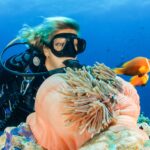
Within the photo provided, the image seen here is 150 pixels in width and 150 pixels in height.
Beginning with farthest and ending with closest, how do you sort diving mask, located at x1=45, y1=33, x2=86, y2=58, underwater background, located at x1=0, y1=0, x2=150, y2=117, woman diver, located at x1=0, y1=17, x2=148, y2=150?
underwater background, located at x1=0, y1=0, x2=150, y2=117
diving mask, located at x1=45, y1=33, x2=86, y2=58
woman diver, located at x1=0, y1=17, x2=148, y2=150

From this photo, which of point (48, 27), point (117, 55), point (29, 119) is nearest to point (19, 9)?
point (117, 55)

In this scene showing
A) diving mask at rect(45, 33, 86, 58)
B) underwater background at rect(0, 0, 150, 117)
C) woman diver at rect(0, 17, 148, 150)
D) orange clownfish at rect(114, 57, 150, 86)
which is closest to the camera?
woman diver at rect(0, 17, 148, 150)

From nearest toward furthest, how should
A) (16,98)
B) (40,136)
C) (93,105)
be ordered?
(93,105) < (40,136) < (16,98)

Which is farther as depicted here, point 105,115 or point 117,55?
point 117,55

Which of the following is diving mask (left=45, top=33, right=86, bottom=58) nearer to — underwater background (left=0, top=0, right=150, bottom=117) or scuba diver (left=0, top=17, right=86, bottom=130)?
scuba diver (left=0, top=17, right=86, bottom=130)

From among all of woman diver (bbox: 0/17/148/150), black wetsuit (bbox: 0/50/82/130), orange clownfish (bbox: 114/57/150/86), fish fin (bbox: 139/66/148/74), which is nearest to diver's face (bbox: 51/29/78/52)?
black wetsuit (bbox: 0/50/82/130)

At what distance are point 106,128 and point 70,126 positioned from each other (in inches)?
6.0

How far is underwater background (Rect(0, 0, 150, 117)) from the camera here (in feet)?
47.2

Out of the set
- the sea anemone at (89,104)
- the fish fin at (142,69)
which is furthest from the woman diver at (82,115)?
the fish fin at (142,69)

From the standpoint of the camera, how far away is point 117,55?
18.8m

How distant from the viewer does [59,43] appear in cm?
250

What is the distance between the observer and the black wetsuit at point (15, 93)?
8.18 ft

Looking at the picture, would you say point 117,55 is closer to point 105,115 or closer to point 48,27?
point 48,27

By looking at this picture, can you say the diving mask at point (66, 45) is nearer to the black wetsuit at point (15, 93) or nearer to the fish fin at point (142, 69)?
the black wetsuit at point (15, 93)
